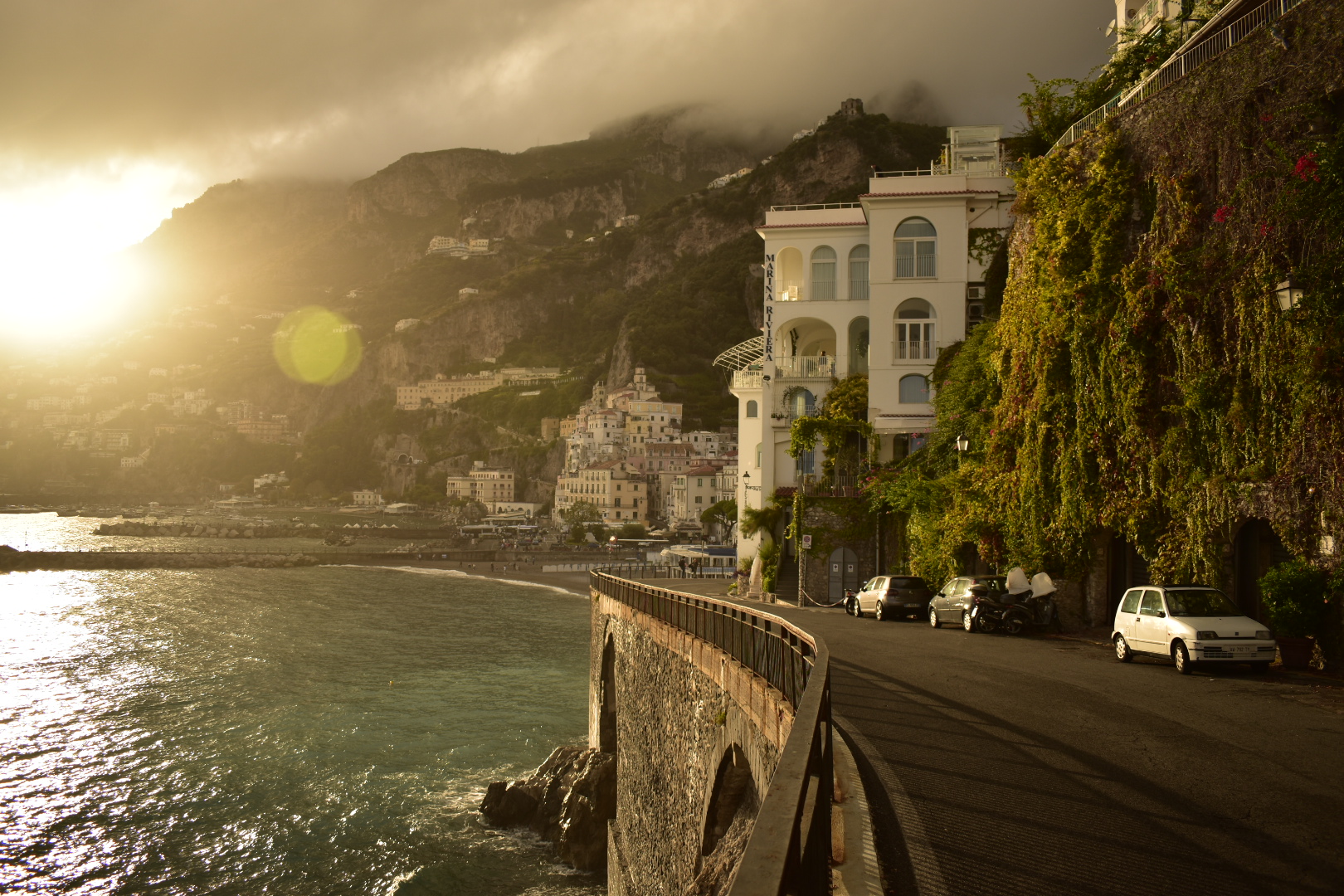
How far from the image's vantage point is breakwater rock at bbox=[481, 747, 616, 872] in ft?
62.3

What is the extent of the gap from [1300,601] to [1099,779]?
7381 mm

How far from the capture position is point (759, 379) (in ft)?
116

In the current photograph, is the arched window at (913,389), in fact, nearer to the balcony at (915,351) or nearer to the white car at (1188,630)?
the balcony at (915,351)

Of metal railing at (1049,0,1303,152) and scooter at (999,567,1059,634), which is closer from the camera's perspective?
metal railing at (1049,0,1303,152)

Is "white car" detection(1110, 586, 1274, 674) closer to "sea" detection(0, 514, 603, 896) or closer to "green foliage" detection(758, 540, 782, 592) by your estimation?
"sea" detection(0, 514, 603, 896)

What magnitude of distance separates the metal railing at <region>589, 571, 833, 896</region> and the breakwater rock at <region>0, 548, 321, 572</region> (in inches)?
3176

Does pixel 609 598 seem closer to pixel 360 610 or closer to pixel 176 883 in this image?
pixel 176 883

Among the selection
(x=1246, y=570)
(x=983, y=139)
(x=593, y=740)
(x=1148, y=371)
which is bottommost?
(x=593, y=740)

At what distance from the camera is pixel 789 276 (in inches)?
1364

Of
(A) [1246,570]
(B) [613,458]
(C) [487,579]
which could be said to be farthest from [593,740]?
(B) [613,458]

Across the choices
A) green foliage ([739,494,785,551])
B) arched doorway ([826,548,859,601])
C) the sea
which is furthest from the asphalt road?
green foliage ([739,494,785,551])

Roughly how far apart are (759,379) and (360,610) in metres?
34.1

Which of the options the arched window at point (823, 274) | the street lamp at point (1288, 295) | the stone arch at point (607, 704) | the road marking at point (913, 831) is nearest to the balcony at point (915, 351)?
the arched window at point (823, 274)

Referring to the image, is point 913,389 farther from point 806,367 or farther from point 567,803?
point 567,803
